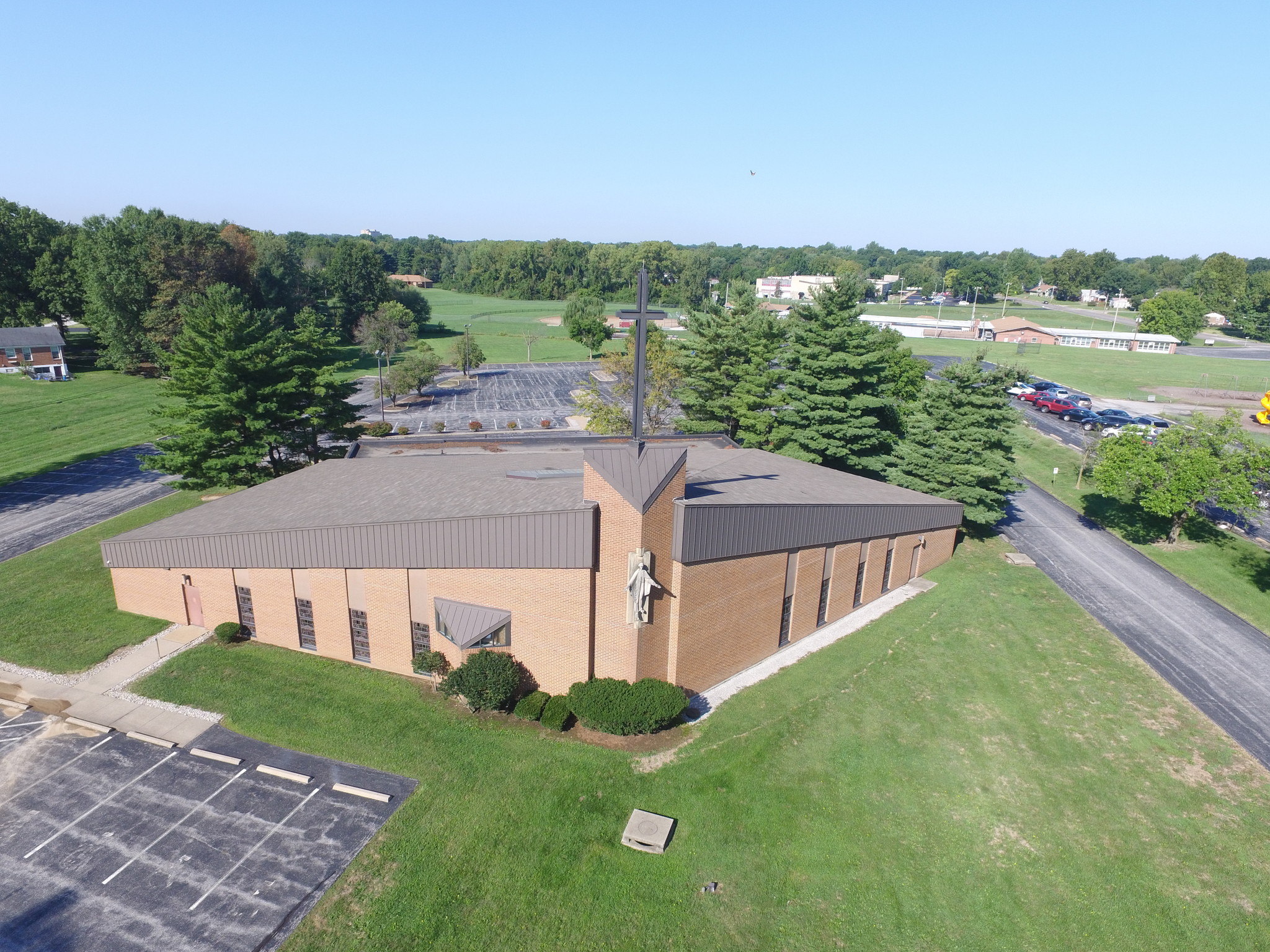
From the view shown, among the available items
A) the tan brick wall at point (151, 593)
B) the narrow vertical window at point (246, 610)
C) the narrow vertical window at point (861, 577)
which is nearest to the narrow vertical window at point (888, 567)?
the narrow vertical window at point (861, 577)

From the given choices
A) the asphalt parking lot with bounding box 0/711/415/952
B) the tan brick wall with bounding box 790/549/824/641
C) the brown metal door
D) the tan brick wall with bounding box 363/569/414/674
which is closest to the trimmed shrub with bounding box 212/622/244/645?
the brown metal door

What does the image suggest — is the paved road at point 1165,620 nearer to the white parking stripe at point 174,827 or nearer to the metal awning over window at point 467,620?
the metal awning over window at point 467,620

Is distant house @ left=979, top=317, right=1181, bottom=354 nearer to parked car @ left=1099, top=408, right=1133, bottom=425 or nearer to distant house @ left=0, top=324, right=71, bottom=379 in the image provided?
parked car @ left=1099, top=408, right=1133, bottom=425

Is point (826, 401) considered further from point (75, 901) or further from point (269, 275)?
point (269, 275)

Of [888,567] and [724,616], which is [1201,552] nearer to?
[888,567]

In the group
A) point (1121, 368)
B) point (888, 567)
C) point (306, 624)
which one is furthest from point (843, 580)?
point (1121, 368)
